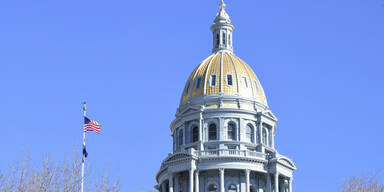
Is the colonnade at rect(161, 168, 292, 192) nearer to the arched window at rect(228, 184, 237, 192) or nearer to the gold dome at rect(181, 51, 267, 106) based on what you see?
the arched window at rect(228, 184, 237, 192)

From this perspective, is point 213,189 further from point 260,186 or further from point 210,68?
point 210,68

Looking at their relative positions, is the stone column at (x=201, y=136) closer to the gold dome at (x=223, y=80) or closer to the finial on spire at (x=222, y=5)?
the gold dome at (x=223, y=80)

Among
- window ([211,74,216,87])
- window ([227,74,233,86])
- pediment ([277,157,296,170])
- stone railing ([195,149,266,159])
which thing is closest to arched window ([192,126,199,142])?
stone railing ([195,149,266,159])

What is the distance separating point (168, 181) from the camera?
336ft

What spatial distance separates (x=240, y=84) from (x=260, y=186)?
12870 mm

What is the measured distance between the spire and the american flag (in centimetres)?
4413

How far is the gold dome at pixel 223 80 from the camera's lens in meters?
106

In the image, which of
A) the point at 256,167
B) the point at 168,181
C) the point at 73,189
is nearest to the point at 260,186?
the point at 256,167

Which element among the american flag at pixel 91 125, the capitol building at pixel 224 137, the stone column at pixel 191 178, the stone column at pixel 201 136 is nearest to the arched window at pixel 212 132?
the capitol building at pixel 224 137

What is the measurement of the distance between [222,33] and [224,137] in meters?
16.5

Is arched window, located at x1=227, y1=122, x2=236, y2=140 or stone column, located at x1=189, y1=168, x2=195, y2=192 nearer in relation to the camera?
stone column, located at x1=189, y1=168, x2=195, y2=192

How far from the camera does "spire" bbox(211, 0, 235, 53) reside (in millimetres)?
112637

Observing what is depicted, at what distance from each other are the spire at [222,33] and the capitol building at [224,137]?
1.51ft

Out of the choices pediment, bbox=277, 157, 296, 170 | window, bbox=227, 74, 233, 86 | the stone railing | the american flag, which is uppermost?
window, bbox=227, 74, 233, 86
